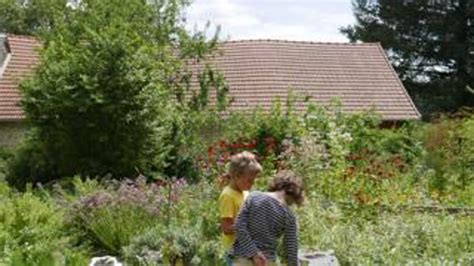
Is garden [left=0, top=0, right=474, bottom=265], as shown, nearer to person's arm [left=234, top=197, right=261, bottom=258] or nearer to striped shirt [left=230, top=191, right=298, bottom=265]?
striped shirt [left=230, top=191, right=298, bottom=265]

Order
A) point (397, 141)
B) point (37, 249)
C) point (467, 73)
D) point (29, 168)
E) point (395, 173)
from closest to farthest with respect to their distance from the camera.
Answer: point (37, 249), point (395, 173), point (29, 168), point (397, 141), point (467, 73)

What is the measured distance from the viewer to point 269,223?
617 centimetres

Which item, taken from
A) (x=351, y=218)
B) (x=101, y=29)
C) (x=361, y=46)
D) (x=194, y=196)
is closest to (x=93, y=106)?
(x=101, y=29)

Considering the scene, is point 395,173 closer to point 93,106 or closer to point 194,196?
point 194,196

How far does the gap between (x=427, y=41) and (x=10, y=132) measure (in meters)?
24.9

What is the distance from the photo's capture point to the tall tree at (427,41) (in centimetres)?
4362

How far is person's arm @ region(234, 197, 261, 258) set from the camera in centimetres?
622

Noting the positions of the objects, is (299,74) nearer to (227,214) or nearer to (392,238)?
(392,238)

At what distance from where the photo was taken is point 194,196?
40.1 ft

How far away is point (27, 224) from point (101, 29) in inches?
365

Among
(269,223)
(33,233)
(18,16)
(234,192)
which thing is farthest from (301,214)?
(18,16)

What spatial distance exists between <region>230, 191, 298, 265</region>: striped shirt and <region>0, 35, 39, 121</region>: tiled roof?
23683 mm

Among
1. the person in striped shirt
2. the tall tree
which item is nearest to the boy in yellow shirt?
the person in striped shirt

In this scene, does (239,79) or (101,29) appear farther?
(239,79)
